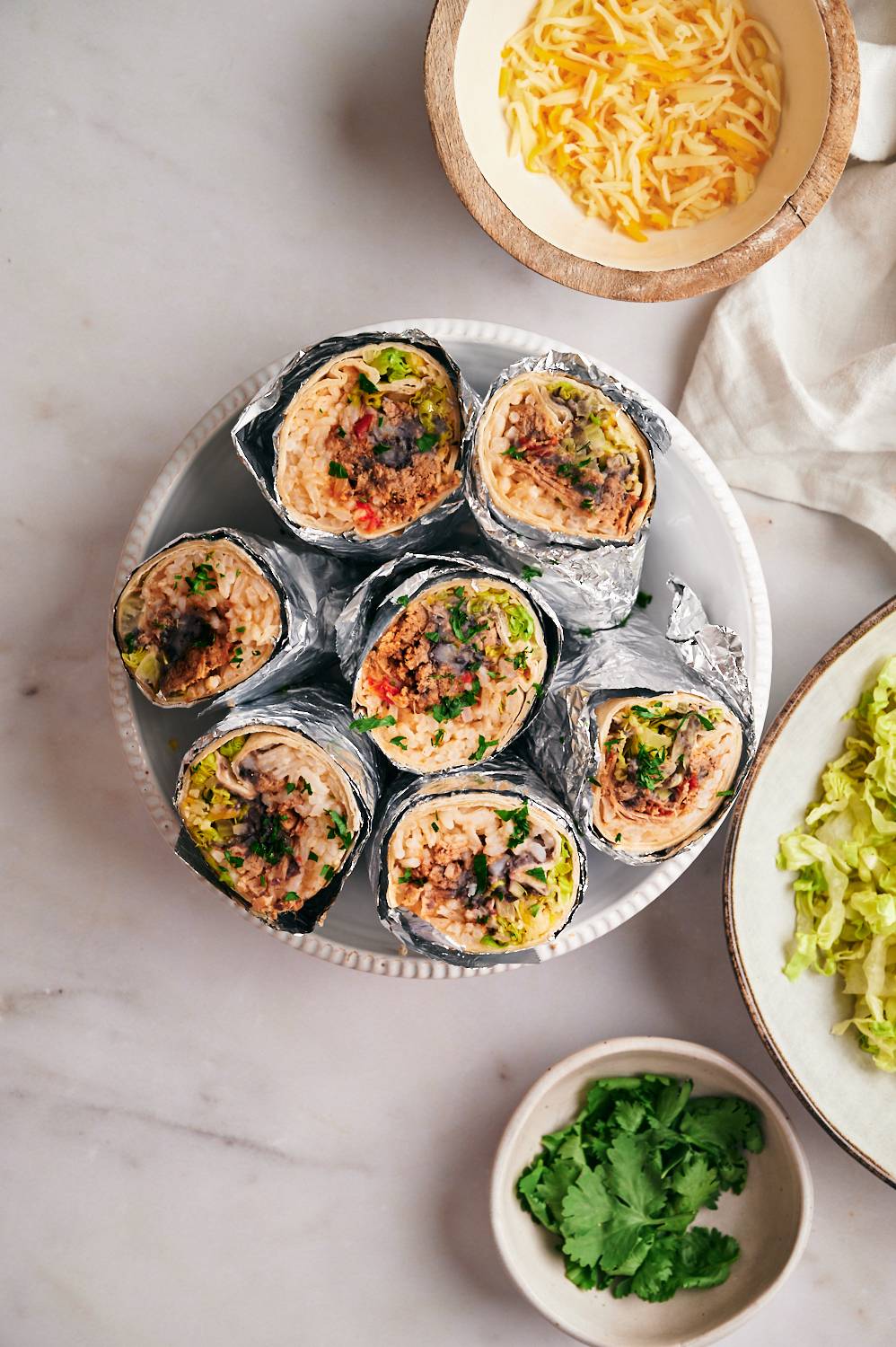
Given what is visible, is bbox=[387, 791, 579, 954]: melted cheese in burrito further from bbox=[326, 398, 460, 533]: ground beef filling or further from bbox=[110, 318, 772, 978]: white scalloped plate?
bbox=[326, 398, 460, 533]: ground beef filling

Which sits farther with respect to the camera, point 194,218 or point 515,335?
point 194,218

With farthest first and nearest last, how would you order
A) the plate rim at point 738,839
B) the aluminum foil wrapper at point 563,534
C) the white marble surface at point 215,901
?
the white marble surface at point 215,901, the plate rim at point 738,839, the aluminum foil wrapper at point 563,534

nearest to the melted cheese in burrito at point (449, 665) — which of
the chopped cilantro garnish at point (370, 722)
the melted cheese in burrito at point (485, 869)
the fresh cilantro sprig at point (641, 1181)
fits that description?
the chopped cilantro garnish at point (370, 722)

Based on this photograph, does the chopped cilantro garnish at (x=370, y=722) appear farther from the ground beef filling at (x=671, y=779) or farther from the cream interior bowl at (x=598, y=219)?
the cream interior bowl at (x=598, y=219)

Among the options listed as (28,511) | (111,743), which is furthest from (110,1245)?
(28,511)

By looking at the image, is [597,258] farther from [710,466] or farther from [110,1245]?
[110,1245]

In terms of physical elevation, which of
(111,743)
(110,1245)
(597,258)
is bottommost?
(110,1245)
